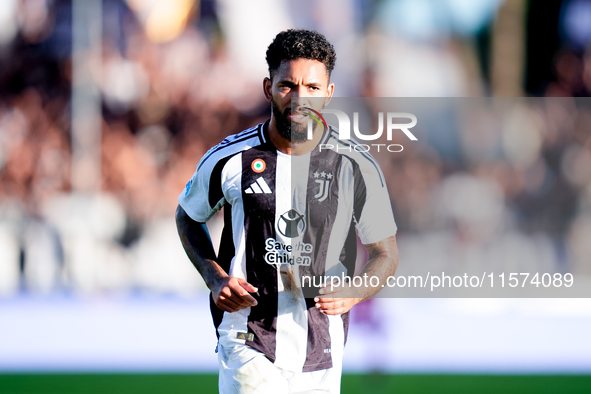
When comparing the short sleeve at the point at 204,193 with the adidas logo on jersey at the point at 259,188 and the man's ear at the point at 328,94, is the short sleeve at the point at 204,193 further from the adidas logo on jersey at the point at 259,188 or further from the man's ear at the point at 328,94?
the man's ear at the point at 328,94

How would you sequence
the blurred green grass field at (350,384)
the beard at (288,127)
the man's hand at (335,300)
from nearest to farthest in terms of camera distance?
the man's hand at (335,300)
the beard at (288,127)
the blurred green grass field at (350,384)

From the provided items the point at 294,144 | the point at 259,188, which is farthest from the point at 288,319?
the point at 294,144

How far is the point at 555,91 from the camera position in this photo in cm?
847

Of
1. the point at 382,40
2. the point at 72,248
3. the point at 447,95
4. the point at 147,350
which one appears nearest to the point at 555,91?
the point at 447,95

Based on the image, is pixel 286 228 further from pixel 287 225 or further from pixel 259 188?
pixel 259 188

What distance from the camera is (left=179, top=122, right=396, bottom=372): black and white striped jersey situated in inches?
103

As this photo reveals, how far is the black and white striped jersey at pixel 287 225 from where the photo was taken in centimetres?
261

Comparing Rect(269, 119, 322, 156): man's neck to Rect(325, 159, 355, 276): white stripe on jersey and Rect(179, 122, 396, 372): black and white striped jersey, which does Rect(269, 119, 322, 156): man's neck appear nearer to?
Rect(179, 122, 396, 372): black and white striped jersey

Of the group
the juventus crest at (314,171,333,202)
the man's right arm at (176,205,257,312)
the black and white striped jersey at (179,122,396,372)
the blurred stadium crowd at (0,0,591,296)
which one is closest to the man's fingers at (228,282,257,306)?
the man's right arm at (176,205,257,312)

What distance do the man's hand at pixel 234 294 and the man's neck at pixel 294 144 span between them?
1.92 feet

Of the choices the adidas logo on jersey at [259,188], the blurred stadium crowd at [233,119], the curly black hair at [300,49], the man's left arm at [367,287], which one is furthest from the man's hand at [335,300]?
the blurred stadium crowd at [233,119]

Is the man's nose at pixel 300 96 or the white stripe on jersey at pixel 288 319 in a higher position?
the man's nose at pixel 300 96

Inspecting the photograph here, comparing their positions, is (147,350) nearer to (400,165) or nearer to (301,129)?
(400,165)

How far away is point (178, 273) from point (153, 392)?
4.27m
